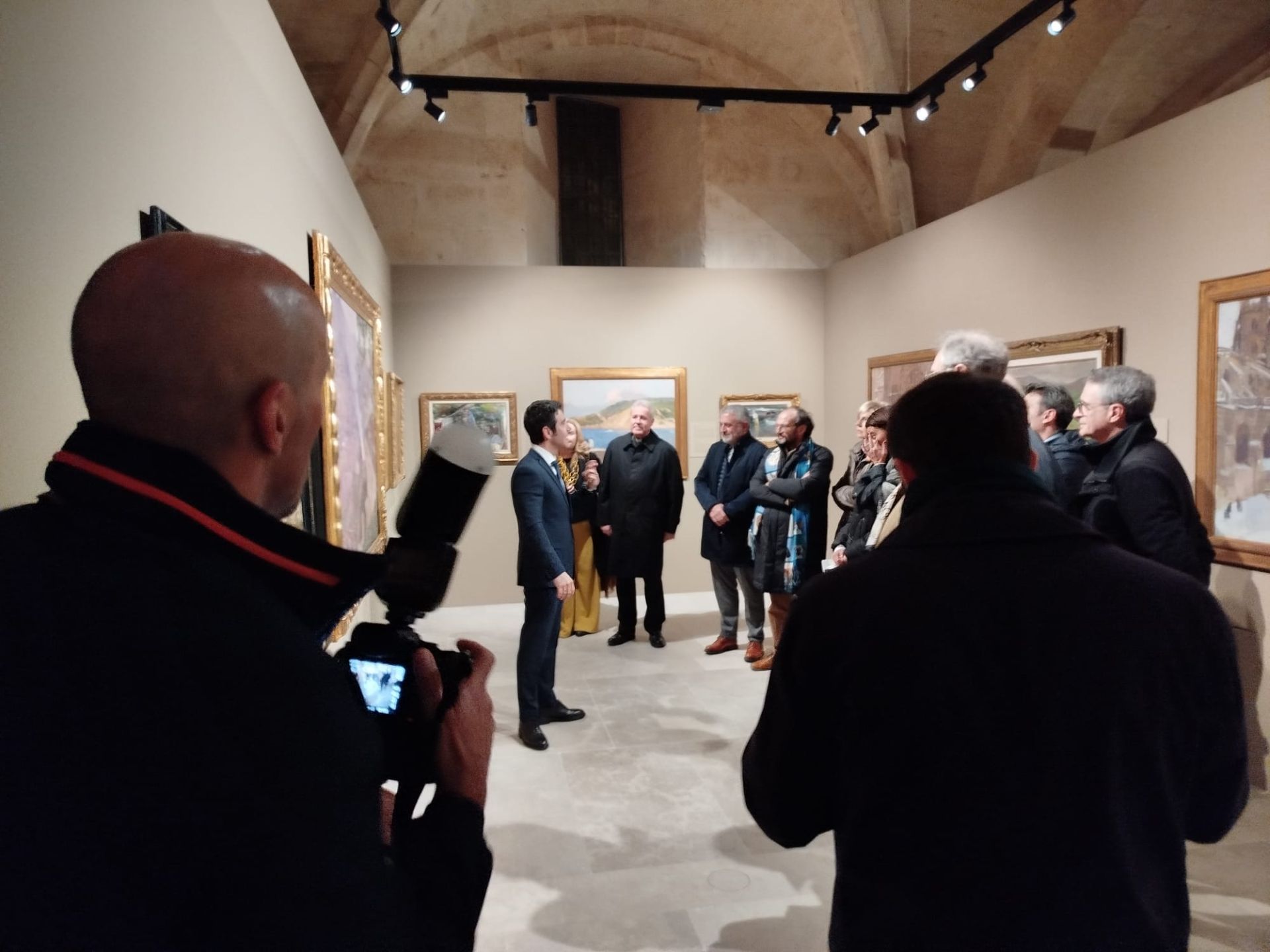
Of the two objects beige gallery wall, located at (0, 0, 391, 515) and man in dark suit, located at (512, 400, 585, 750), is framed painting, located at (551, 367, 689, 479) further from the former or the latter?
beige gallery wall, located at (0, 0, 391, 515)

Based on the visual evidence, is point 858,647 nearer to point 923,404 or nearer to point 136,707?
point 923,404

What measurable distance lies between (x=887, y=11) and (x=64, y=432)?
8.08 metres

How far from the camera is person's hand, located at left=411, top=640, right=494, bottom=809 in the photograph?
1.00m

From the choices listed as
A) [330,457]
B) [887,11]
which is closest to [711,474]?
[330,457]

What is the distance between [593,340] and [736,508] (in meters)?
2.95

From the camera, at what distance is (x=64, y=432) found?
147 centimetres

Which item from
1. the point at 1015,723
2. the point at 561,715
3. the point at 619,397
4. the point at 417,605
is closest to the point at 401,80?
the point at 619,397

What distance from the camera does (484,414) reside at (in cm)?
812

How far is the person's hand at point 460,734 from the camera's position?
1.00 metres

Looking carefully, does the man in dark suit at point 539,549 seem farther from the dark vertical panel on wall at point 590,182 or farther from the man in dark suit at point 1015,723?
the dark vertical panel on wall at point 590,182

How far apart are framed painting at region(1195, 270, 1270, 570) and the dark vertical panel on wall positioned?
763cm

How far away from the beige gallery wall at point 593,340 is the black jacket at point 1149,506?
5069 mm

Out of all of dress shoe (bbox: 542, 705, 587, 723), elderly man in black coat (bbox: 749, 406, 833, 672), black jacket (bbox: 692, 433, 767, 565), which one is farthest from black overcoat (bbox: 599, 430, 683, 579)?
dress shoe (bbox: 542, 705, 587, 723)

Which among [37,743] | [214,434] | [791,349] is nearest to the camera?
[37,743]
